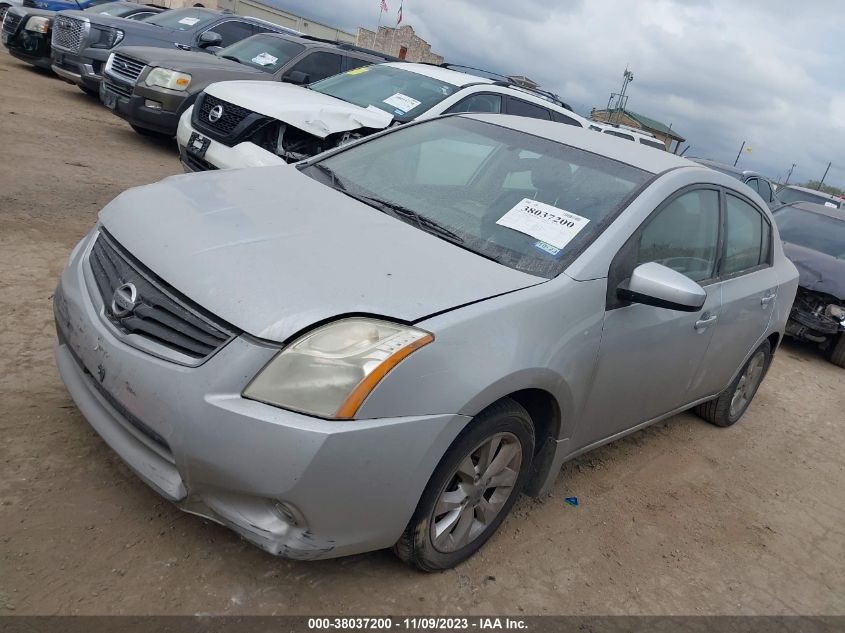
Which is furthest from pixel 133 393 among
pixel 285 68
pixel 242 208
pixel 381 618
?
pixel 285 68

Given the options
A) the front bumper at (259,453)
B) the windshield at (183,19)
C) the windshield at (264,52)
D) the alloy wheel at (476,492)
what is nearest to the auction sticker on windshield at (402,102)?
the windshield at (264,52)

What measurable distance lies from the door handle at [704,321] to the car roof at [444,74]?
4636 millimetres

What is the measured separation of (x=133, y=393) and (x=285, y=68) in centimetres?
750

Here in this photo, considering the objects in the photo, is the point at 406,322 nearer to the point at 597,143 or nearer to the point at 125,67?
the point at 597,143

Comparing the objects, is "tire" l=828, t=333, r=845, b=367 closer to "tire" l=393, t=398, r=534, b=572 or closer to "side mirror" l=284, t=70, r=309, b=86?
"tire" l=393, t=398, r=534, b=572

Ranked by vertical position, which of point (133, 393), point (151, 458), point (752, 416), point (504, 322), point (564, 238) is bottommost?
point (752, 416)

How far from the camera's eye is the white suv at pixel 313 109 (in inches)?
240

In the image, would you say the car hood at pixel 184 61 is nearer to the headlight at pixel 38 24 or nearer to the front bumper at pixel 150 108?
the front bumper at pixel 150 108

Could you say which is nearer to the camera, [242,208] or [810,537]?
[242,208]

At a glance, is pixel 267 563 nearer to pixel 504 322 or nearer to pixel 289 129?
pixel 504 322

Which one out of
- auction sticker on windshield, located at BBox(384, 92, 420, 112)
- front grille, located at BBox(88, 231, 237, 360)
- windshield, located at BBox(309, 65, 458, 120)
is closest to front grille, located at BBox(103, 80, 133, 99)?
windshield, located at BBox(309, 65, 458, 120)

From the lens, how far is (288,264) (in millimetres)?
2385

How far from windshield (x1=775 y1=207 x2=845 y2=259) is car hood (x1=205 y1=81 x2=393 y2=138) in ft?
16.9

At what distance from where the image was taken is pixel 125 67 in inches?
341
